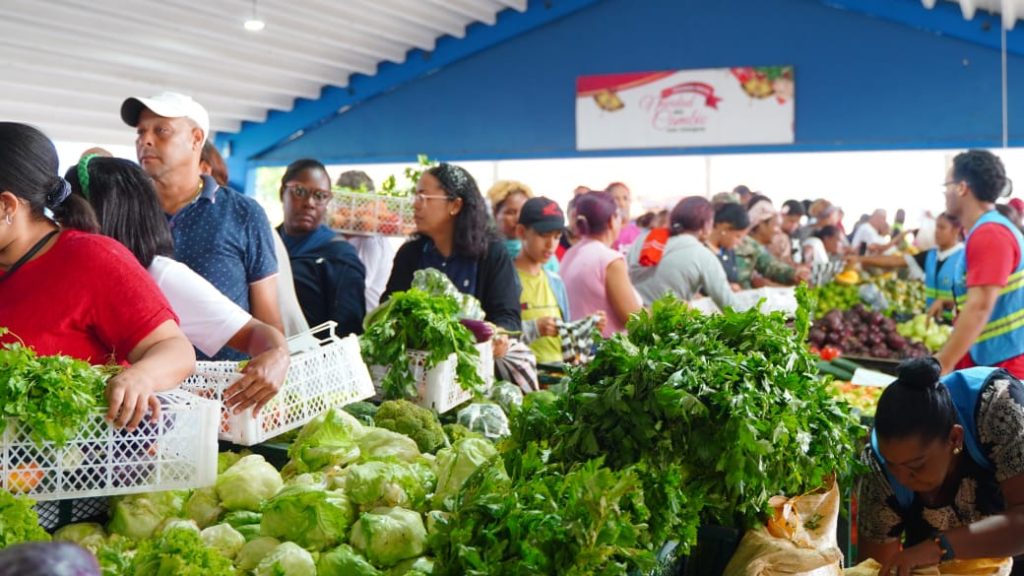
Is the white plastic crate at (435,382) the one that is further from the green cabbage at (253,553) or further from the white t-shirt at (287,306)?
the green cabbage at (253,553)

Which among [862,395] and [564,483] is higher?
[564,483]

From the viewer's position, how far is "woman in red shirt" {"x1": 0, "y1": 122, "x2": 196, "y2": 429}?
7.20 ft

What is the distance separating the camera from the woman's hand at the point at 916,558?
97.4 inches

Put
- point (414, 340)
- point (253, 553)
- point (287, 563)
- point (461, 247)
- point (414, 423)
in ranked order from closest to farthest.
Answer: point (287, 563) → point (253, 553) → point (414, 423) → point (414, 340) → point (461, 247)

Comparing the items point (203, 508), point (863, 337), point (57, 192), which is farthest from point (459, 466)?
point (863, 337)

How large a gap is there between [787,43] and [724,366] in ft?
36.8

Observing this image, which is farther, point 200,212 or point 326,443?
point 200,212

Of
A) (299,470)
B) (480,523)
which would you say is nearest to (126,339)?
(299,470)

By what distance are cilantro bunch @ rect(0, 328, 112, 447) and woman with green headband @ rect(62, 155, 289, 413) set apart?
2.32 feet

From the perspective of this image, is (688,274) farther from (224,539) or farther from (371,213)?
(224,539)

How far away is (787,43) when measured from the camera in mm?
12656

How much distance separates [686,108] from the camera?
13.1 m

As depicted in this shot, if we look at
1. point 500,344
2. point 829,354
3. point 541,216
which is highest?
point 541,216

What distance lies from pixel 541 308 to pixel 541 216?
A: 0.45m
